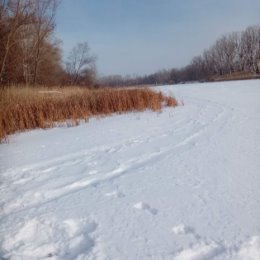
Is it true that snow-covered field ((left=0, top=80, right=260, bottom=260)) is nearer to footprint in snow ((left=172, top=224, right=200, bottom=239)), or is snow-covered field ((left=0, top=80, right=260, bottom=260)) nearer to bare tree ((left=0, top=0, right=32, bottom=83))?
footprint in snow ((left=172, top=224, right=200, bottom=239))

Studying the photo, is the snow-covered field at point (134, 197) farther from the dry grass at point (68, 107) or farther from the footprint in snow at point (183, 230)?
the dry grass at point (68, 107)

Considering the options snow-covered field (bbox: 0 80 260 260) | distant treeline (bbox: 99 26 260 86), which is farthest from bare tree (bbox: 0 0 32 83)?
distant treeline (bbox: 99 26 260 86)

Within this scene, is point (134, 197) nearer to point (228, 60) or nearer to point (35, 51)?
point (35, 51)

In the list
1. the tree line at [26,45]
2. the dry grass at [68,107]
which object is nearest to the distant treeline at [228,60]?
the tree line at [26,45]

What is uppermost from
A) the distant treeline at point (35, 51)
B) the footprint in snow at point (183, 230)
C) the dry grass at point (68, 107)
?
the distant treeline at point (35, 51)

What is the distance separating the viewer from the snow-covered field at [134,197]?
194cm

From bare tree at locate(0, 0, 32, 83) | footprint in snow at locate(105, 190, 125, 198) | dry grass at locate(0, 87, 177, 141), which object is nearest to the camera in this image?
footprint in snow at locate(105, 190, 125, 198)

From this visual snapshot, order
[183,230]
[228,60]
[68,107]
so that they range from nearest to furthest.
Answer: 1. [183,230]
2. [68,107]
3. [228,60]

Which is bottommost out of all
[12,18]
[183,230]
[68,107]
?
[183,230]

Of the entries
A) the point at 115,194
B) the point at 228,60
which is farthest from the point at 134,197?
the point at 228,60

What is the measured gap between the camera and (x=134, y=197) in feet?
8.82

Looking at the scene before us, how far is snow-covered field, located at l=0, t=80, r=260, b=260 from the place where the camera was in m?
1.94

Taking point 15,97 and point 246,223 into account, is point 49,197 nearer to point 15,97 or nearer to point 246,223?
point 246,223

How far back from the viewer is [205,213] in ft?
→ 7.48
